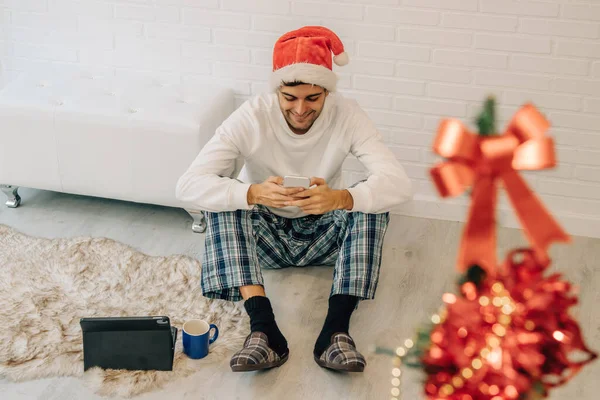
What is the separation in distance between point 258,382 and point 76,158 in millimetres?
1273

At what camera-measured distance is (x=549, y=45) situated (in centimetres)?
283

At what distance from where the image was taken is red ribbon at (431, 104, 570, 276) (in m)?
0.85

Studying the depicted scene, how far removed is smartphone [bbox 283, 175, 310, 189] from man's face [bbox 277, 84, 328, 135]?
8.1 inches

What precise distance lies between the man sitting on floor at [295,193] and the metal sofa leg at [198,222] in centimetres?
44

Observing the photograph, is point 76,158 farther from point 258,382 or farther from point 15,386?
point 258,382

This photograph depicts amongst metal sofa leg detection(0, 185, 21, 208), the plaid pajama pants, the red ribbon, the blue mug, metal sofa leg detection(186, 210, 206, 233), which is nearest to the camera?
the red ribbon

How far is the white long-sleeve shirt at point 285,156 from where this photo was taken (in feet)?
7.63

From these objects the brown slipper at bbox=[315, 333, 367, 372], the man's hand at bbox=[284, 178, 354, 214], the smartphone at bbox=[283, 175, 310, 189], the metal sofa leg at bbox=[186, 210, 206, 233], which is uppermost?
the smartphone at bbox=[283, 175, 310, 189]

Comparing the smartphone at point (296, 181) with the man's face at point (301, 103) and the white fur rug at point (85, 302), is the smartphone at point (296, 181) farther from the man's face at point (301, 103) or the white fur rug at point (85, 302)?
the white fur rug at point (85, 302)

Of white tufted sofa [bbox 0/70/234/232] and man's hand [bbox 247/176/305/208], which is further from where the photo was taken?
white tufted sofa [bbox 0/70/234/232]

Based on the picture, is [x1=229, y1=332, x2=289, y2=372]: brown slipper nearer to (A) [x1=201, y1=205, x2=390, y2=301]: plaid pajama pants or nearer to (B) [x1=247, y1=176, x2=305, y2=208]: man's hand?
(A) [x1=201, y1=205, x2=390, y2=301]: plaid pajama pants

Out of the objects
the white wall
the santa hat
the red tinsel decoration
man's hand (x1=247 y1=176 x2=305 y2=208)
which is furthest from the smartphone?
the red tinsel decoration

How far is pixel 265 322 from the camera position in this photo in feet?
7.43

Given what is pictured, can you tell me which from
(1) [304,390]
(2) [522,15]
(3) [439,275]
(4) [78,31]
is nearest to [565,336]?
(1) [304,390]
